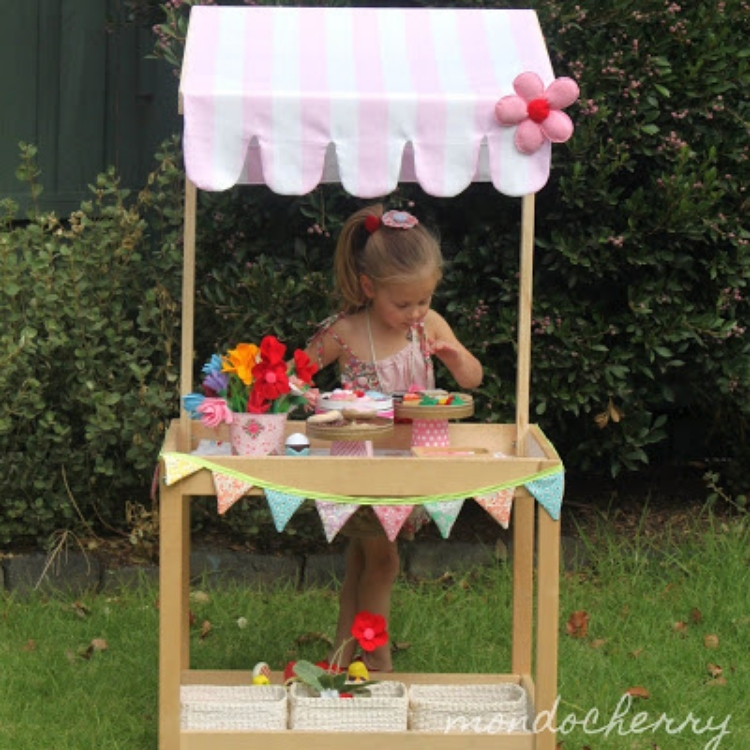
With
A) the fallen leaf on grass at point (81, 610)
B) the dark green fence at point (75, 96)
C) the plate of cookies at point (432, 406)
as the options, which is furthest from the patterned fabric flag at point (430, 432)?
the dark green fence at point (75, 96)

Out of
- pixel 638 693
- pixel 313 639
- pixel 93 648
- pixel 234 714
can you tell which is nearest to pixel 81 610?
pixel 93 648

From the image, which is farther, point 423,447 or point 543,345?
point 543,345

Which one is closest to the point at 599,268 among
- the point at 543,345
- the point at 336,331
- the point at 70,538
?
the point at 543,345

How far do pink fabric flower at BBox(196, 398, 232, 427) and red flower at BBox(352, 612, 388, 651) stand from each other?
65cm

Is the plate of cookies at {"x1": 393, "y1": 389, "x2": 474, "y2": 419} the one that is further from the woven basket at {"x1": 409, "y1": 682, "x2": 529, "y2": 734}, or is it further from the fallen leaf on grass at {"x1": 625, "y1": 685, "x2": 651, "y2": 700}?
the fallen leaf on grass at {"x1": 625, "y1": 685, "x2": 651, "y2": 700}

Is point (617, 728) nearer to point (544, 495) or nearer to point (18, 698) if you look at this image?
point (544, 495)

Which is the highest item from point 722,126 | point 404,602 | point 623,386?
point 722,126

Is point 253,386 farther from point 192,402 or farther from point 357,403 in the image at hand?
point 357,403

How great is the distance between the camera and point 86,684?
4215 mm

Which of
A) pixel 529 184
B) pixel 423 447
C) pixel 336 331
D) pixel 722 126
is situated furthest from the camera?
pixel 722 126

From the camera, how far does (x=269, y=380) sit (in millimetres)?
3588

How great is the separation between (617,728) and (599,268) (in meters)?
1.65

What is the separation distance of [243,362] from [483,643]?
1.46m

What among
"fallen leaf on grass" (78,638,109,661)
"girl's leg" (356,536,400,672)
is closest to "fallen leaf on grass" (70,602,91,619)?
"fallen leaf on grass" (78,638,109,661)
